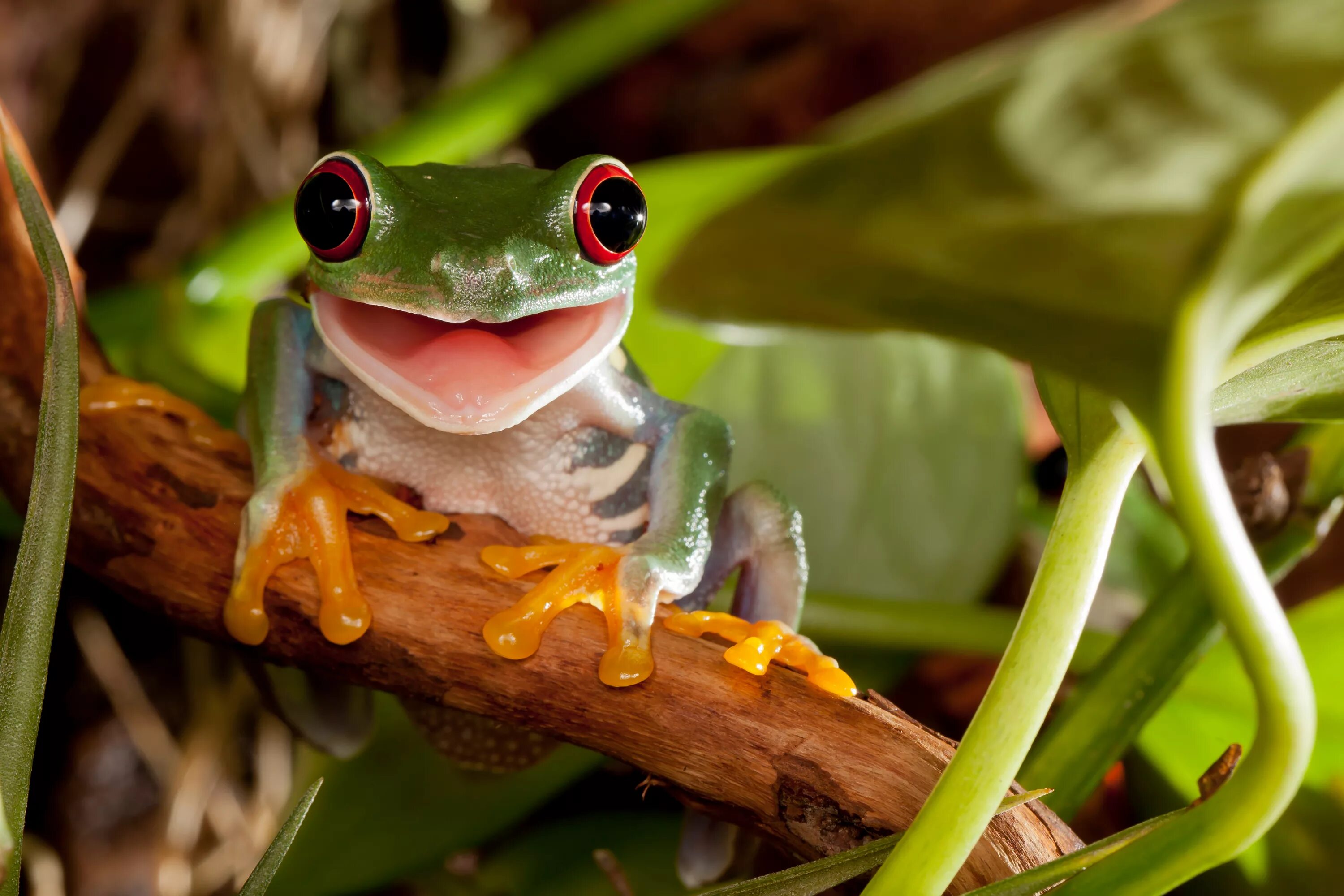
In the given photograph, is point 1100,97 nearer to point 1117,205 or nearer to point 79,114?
point 1117,205

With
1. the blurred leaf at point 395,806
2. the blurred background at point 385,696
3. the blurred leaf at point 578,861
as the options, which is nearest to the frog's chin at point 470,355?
the blurred background at point 385,696

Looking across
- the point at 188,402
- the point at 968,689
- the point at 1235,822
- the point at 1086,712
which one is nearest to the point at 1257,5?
the point at 1235,822

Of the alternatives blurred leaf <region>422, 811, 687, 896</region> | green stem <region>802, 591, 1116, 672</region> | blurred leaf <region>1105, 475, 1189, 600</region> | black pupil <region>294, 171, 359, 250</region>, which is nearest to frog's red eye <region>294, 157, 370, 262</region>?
black pupil <region>294, 171, 359, 250</region>

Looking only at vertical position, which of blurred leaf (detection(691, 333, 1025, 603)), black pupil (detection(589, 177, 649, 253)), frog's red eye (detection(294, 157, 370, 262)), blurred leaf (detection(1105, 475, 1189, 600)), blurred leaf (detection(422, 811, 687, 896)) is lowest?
blurred leaf (detection(422, 811, 687, 896))

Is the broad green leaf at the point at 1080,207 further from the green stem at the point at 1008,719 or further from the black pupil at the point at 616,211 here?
the black pupil at the point at 616,211

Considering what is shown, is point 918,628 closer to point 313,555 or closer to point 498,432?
point 498,432

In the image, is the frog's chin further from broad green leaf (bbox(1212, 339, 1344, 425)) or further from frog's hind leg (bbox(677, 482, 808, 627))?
broad green leaf (bbox(1212, 339, 1344, 425))

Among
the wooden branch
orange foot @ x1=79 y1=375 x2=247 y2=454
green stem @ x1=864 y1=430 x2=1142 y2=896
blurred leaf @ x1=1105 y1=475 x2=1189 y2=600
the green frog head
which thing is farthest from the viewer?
blurred leaf @ x1=1105 y1=475 x2=1189 y2=600
